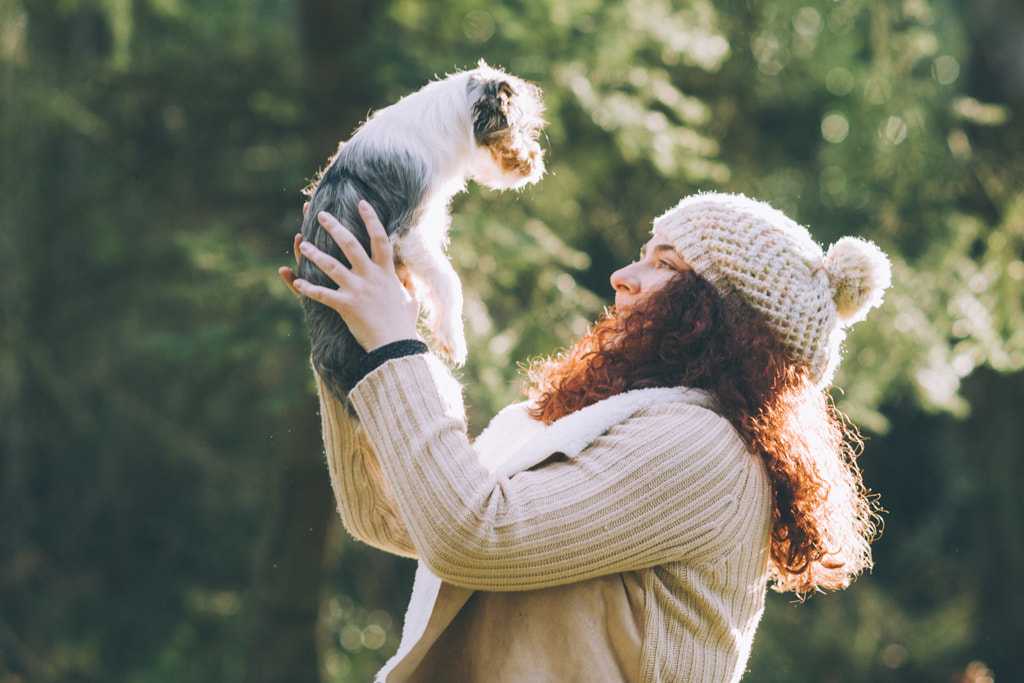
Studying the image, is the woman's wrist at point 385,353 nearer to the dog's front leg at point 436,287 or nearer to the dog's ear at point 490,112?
the dog's front leg at point 436,287

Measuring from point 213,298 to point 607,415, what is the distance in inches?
110

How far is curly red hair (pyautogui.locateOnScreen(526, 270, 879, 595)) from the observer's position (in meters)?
1.51

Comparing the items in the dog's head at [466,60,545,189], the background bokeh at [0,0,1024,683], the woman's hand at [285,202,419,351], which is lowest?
the background bokeh at [0,0,1024,683]

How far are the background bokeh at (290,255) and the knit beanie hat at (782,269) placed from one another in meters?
1.88

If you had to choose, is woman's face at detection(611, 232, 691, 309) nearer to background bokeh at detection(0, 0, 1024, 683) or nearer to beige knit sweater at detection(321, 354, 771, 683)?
beige knit sweater at detection(321, 354, 771, 683)

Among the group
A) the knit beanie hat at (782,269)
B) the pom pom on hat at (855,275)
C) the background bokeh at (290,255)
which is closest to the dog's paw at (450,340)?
the knit beanie hat at (782,269)

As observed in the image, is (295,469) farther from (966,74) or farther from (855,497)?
(966,74)

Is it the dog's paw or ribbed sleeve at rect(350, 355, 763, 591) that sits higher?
the dog's paw

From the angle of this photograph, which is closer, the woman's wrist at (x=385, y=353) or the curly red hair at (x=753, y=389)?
the woman's wrist at (x=385, y=353)

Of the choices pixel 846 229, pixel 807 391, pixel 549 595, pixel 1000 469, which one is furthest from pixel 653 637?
pixel 1000 469

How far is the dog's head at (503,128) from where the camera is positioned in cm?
156

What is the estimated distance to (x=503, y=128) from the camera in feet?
5.17

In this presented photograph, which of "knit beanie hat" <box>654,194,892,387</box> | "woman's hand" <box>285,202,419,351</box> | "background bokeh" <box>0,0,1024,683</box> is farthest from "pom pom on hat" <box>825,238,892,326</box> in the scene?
"background bokeh" <box>0,0,1024,683</box>

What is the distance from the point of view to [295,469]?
4.68m
